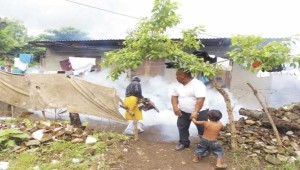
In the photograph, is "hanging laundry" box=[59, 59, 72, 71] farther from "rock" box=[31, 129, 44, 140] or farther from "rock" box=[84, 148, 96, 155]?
"rock" box=[84, 148, 96, 155]

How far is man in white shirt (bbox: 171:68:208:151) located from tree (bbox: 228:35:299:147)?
0.86 m

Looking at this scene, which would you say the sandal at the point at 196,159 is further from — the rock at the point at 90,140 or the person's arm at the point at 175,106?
the rock at the point at 90,140

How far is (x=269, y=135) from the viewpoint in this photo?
247 inches

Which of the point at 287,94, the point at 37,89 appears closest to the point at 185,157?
the point at 37,89

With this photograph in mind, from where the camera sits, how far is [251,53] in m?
5.17

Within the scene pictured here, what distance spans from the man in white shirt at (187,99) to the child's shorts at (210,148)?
1.36ft

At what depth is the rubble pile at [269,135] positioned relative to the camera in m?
5.63

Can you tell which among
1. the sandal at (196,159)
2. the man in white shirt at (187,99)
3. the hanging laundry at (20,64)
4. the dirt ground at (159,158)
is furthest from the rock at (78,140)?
the hanging laundry at (20,64)

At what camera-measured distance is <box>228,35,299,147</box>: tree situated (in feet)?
16.4

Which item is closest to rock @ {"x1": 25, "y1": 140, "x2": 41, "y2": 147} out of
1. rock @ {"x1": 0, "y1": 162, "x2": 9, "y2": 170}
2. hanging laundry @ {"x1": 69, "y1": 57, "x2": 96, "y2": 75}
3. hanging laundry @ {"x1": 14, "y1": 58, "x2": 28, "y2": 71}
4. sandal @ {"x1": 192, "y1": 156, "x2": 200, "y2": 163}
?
rock @ {"x1": 0, "y1": 162, "x2": 9, "y2": 170}

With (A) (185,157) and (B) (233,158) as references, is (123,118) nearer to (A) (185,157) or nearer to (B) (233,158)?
(A) (185,157)

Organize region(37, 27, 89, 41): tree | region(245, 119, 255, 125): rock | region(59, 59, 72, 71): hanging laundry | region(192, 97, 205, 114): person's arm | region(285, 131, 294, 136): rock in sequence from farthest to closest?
region(37, 27, 89, 41): tree, region(59, 59, 72, 71): hanging laundry, region(245, 119, 255, 125): rock, region(285, 131, 294, 136): rock, region(192, 97, 205, 114): person's arm

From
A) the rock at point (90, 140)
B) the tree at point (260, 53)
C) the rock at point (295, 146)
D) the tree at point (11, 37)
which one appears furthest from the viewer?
the tree at point (11, 37)

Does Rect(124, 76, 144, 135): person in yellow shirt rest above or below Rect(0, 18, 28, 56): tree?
below
